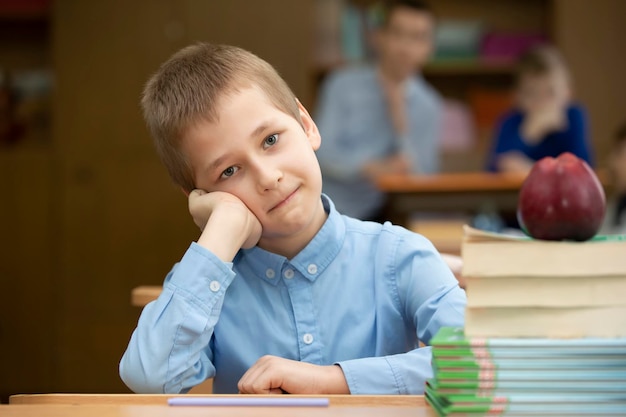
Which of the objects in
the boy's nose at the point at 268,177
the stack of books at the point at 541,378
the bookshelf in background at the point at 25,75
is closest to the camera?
the stack of books at the point at 541,378

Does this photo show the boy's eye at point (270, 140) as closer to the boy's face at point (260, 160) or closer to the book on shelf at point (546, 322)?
the boy's face at point (260, 160)

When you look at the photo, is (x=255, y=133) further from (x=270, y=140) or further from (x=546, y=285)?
(x=546, y=285)

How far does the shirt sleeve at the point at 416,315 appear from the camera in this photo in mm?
1059

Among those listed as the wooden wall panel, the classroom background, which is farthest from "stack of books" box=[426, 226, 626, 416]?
the wooden wall panel

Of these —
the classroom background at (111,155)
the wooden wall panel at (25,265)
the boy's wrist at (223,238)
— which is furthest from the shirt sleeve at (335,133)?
the boy's wrist at (223,238)

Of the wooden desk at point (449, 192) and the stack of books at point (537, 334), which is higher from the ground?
the stack of books at point (537, 334)

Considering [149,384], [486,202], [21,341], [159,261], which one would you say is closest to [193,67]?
[149,384]

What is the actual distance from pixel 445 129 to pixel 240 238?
4012mm

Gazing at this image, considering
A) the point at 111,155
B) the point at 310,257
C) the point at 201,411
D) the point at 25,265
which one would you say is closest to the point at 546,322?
the point at 201,411

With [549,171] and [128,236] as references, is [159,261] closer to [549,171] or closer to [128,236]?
[128,236]

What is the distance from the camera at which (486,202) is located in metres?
3.68

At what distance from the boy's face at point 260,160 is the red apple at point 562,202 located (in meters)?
0.42

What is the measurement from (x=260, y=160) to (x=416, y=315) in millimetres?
278

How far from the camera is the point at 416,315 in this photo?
3.88ft
